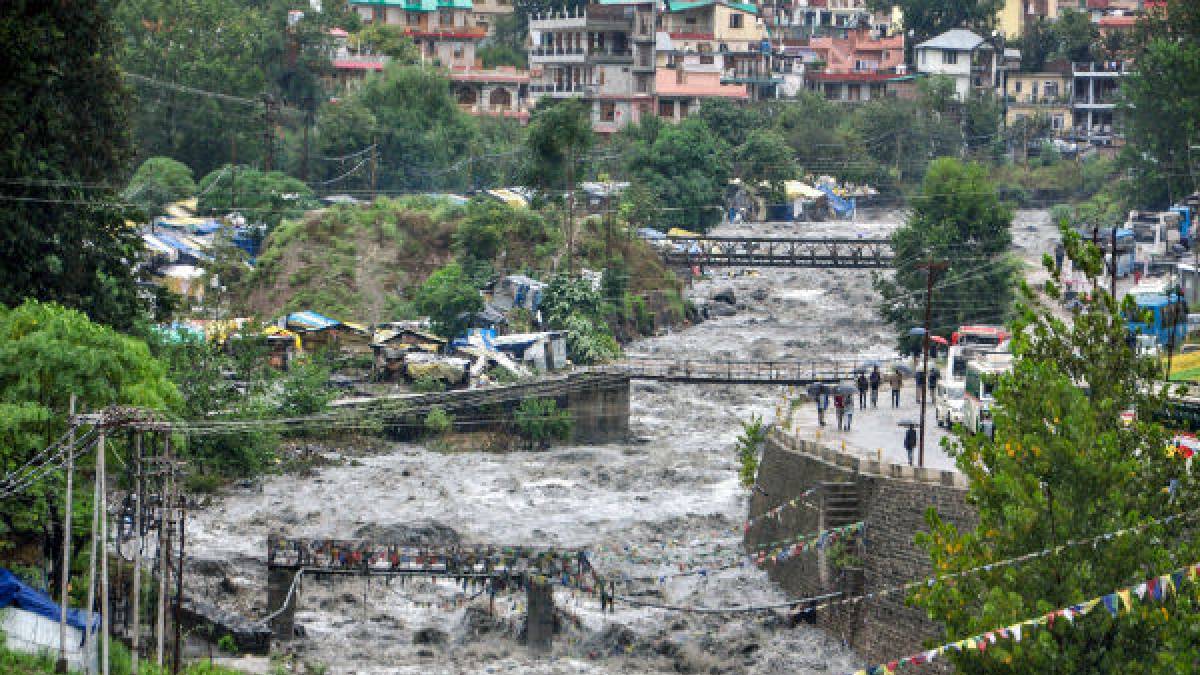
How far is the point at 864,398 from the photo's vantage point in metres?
53.6

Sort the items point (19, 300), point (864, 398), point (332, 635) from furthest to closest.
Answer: point (864, 398)
point (19, 300)
point (332, 635)

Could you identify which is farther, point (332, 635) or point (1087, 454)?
point (332, 635)

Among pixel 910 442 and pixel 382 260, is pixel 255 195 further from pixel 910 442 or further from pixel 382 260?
pixel 910 442

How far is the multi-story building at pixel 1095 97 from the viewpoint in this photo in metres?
125

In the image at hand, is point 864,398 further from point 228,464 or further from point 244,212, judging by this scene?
point 244,212

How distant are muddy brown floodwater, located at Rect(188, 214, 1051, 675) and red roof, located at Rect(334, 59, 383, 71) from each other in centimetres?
4786

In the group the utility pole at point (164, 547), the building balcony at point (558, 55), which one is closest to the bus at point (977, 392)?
the utility pole at point (164, 547)

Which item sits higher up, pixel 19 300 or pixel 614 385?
pixel 19 300

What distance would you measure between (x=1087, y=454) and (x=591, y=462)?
32.3m

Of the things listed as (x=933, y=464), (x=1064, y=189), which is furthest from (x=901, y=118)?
(x=933, y=464)

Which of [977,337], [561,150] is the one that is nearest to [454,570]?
[977,337]

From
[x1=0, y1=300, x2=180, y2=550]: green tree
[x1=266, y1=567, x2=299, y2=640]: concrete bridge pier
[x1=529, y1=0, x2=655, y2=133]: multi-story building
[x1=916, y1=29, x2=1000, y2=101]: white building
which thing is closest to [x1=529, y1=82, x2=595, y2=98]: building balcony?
[x1=529, y1=0, x2=655, y2=133]: multi-story building

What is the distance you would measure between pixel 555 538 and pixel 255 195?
132 feet

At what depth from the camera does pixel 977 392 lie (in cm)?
4644
